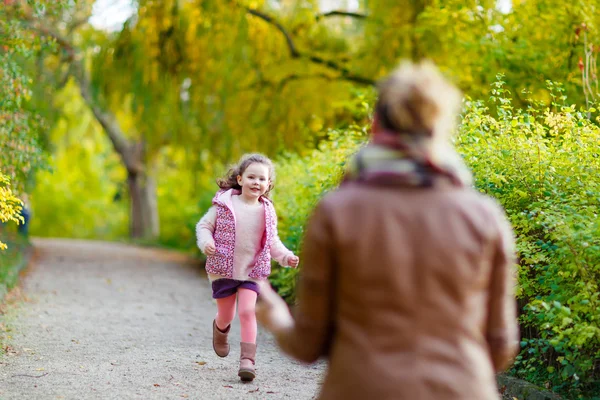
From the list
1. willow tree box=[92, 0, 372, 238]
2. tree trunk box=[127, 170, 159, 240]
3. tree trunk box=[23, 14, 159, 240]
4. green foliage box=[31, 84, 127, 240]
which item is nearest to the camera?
willow tree box=[92, 0, 372, 238]

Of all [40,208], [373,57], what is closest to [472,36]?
[373,57]

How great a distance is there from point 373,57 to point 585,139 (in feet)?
28.3

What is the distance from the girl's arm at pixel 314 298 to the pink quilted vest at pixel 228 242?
10.6 ft

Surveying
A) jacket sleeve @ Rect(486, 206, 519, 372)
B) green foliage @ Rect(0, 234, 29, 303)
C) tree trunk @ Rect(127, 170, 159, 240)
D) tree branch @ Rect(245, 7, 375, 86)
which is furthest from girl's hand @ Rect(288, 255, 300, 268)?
tree trunk @ Rect(127, 170, 159, 240)

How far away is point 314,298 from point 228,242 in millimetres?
3501

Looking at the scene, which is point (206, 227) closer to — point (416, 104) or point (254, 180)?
point (254, 180)

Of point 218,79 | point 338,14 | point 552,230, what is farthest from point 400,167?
point 338,14

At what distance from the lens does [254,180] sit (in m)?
5.83

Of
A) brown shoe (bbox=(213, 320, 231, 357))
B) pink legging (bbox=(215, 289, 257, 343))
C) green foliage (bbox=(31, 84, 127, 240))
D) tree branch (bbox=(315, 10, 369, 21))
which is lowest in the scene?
green foliage (bbox=(31, 84, 127, 240))

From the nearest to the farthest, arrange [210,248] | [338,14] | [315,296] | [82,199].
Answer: [315,296] → [210,248] → [338,14] → [82,199]

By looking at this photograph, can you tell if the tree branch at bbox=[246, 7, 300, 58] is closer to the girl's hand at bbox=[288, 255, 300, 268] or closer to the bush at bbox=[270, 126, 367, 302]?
the bush at bbox=[270, 126, 367, 302]

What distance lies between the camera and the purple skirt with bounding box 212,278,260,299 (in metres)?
5.88

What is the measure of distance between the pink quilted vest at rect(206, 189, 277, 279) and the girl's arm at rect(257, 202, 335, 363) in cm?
322

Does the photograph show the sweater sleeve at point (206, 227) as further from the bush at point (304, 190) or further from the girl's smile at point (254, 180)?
the bush at point (304, 190)
